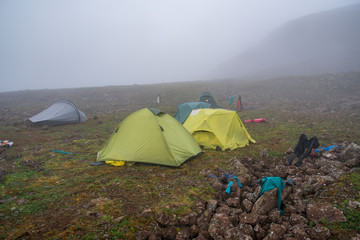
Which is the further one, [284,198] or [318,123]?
[318,123]

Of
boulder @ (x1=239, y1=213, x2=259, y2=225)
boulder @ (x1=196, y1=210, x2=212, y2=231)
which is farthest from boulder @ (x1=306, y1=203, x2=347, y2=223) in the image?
boulder @ (x1=196, y1=210, x2=212, y2=231)

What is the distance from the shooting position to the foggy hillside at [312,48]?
225 feet

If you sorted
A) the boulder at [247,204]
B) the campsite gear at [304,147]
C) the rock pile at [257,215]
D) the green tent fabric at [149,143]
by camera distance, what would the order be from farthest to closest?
the campsite gear at [304,147]
the green tent fabric at [149,143]
the boulder at [247,204]
the rock pile at [257,215]

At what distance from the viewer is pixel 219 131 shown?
10266 mm

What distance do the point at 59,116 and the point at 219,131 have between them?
12723 millimetres

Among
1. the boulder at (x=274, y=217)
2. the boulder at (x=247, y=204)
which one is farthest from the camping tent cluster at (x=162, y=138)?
the boulder at (x=274, y=217)

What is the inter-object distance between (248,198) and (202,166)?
2.72 meters

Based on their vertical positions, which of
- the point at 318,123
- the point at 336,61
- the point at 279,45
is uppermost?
the point at 279,45

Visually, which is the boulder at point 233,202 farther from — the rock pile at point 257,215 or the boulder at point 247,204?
the boulder at point 247,204

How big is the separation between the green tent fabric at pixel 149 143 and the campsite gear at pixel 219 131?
1798 millimetres

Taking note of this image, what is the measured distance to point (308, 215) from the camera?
4.50 meters

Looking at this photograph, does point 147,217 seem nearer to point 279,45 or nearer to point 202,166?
point 202,166

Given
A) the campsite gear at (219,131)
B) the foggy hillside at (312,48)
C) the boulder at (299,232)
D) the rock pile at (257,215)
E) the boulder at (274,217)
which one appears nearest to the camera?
the boulder at (299,232)

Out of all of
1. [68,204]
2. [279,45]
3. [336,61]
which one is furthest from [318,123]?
[279,45]
